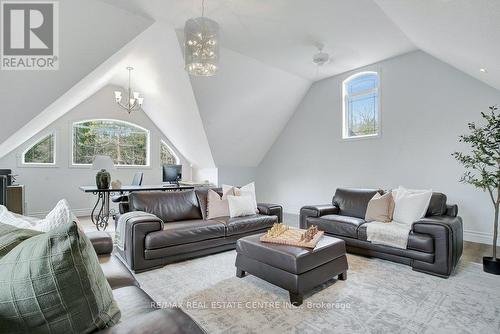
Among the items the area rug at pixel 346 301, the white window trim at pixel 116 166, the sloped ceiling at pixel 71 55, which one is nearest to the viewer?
the area rug at pixel 346 301

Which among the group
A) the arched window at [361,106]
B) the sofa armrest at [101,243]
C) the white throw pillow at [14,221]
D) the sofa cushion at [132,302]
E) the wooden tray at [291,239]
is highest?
the arched window at [361,106]

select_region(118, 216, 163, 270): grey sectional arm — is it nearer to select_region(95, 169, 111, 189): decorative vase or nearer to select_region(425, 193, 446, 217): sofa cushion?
select_region(95, 169, 111, 189): decorative vase

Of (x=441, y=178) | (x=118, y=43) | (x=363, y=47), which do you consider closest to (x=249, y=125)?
(x=363, y=47)

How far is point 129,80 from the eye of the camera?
590cm

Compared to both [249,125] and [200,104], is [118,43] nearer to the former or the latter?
[200,104]

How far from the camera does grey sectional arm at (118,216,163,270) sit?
2803 mm

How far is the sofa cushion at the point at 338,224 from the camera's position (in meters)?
3.39

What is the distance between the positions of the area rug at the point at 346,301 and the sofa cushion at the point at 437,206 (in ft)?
2.06

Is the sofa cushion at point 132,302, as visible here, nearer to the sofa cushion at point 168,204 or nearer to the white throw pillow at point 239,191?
the sofa cushion at point 168,204

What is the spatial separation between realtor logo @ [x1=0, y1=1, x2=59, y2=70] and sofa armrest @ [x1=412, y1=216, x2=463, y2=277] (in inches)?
183

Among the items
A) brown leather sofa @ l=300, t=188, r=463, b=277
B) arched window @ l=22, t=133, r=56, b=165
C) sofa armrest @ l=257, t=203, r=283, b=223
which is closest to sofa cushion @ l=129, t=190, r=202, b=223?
sofa armrest @ l=257, t=203, r=283, b=223

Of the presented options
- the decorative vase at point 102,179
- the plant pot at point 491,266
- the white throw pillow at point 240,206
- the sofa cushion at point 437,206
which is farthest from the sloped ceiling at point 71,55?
the plant pot at point 491,266

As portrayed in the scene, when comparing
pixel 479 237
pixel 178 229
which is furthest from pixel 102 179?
pixel 479 237

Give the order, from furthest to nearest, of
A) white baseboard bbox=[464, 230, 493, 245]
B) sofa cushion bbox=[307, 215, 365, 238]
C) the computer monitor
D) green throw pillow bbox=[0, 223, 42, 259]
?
the computer monitor
white baseboard bbox=[464, 230, 493, 245]
sofa cushion bbox=[307, 215, 365, 238]
green throw pillow bbox=[0, 223, 42, 259]
